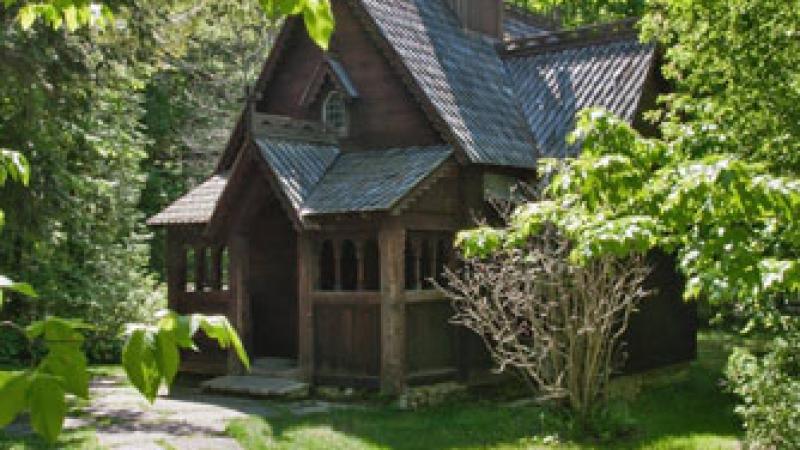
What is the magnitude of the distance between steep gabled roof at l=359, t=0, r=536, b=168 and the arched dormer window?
1.72 m

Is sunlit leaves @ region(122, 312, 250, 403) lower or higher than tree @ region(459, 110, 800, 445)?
lower

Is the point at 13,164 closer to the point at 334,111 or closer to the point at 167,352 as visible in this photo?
the point at 167,352

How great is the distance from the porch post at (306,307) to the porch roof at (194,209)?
7.23ft

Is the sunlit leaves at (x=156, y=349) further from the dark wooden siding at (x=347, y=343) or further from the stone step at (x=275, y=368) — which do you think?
the stone step at (x=275, y=368)

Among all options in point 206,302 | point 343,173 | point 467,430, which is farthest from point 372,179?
point 467,430

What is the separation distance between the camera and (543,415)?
437 inches

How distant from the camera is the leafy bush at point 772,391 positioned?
928 cm

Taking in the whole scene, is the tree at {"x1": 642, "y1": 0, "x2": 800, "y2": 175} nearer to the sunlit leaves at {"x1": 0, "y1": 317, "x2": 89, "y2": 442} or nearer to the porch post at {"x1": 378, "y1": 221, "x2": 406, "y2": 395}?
the porch post at {"x1": 378, "y1": 221, "x2": 406, "y2": 395}

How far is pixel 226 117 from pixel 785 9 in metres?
24.5

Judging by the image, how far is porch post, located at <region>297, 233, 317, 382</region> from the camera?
14406 millimetres

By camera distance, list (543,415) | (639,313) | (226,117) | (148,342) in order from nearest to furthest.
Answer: (148,342) < (543,415) < (639,313) < (226,117)

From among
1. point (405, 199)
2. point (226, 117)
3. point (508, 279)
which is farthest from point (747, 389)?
point (226, 117)

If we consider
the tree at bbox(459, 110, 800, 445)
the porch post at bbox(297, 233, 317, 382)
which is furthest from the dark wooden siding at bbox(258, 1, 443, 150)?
the tree at bbox(459, 110, 800, 445)

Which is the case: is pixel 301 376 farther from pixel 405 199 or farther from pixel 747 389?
pixel 747 389
